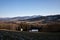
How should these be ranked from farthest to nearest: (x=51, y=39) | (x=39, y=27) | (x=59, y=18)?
(x=39, y=27)
(x=59, y=18)
(x=51, y=39)

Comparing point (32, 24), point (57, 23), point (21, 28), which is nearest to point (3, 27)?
point (21, 28)

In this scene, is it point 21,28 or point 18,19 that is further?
point 21,28

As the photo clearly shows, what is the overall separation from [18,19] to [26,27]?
696 millimetres

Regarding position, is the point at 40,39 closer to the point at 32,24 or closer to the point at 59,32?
the point at 59,32

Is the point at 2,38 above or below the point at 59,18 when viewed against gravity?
below

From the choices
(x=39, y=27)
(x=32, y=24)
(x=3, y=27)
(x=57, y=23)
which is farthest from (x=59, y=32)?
(x=3, y=27)

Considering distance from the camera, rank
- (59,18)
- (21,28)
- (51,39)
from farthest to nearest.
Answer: (21,28) < (59,18) < (51,39)

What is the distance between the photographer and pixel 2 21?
7.86 m

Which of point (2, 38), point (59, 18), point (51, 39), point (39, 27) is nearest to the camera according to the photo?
point (51, 39)

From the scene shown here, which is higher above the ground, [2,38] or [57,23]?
[57,23]

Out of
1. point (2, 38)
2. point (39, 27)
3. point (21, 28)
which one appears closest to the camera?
point (2, 38)

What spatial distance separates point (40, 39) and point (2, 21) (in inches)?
123

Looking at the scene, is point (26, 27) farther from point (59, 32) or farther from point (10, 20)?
point (59, 32)

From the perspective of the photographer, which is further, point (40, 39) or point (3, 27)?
point (3, 27)
